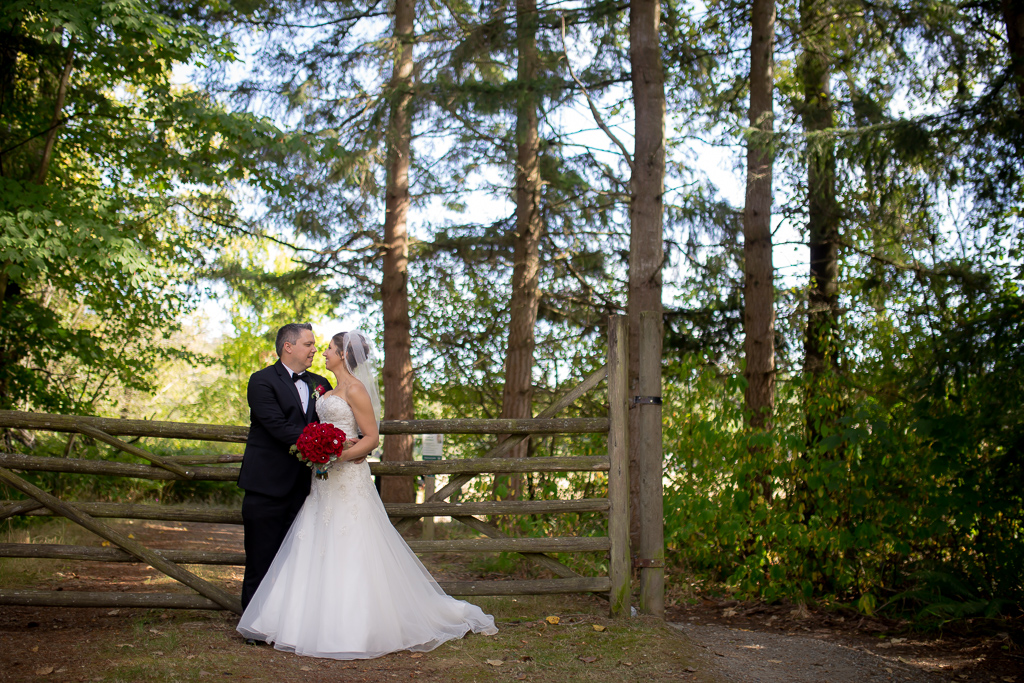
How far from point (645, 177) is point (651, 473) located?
394cm

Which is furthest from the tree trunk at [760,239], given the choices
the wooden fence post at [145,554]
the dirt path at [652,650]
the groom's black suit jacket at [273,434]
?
the wooden fence post at [145,554]

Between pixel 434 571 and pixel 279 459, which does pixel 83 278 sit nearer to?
pixel 434 571

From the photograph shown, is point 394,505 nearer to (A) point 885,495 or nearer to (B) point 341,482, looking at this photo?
(B) point 341,482

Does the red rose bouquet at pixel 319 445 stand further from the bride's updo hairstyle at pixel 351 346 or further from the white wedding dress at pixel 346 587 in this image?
the bride's updo hairstyle at pixel 351 346

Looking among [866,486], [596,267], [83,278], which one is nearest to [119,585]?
[83,278]

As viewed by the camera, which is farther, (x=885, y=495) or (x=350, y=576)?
(x=885, y=495)

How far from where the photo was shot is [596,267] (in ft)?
44.5

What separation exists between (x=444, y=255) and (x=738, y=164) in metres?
5.60

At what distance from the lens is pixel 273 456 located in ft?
16.6

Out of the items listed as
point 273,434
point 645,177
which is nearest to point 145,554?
point 273,434

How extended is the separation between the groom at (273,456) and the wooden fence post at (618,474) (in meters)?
2.23

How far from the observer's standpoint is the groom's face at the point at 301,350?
512 cm

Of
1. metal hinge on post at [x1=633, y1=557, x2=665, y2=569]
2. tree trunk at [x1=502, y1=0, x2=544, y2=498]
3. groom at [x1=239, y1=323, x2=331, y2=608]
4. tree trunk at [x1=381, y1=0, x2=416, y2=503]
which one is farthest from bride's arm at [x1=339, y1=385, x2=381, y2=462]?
tree trunk at [x1=381, y1=0, x2=416, y2=503]

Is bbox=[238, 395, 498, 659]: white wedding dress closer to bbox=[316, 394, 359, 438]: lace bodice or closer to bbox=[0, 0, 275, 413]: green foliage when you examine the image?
bbox=[316, 394, 359, 438]: lace bodice
